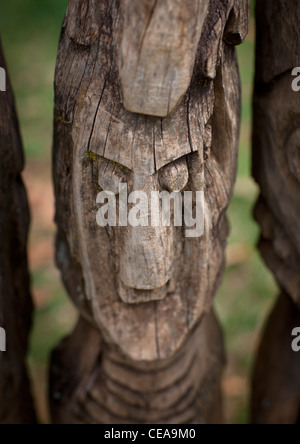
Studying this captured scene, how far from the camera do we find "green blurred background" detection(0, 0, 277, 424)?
2.27 metres

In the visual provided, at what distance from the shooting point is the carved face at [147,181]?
999 millimetres

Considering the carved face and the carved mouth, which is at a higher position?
the carved face

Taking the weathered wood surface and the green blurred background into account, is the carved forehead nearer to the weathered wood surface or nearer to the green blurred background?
the weathered wood surface

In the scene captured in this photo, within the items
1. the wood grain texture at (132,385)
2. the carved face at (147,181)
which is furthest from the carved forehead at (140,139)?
the wood grain texture at (132,385)

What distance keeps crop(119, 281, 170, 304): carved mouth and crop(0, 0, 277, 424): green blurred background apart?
958 mm

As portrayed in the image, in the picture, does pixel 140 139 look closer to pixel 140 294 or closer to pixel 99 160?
pixel 99 160

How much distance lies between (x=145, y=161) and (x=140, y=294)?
32 cm

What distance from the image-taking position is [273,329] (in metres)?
1.71

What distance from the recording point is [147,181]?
3.36 feet

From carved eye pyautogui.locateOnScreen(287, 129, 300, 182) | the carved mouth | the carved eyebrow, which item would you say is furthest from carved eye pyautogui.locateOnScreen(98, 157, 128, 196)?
carved eye pyautogui.locateOnScreen(287, 129, 300, 182)

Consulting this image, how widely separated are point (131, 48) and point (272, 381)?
4.01 feet

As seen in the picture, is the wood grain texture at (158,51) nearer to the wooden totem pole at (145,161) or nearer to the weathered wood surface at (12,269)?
the wooden totem pole at (145,161)

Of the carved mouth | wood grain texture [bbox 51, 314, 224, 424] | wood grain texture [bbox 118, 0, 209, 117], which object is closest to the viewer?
wood grain texture [bbox 118, 0, 209, 117]

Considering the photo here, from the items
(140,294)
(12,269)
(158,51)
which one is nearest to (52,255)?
(12,269)
